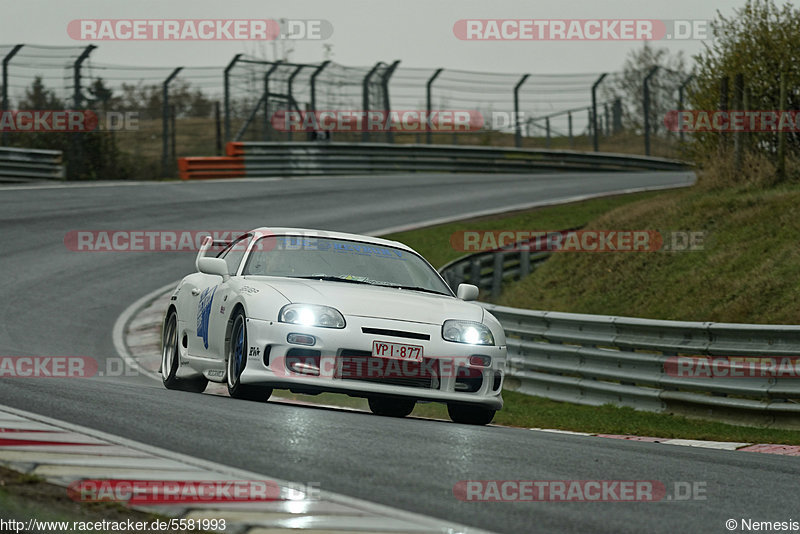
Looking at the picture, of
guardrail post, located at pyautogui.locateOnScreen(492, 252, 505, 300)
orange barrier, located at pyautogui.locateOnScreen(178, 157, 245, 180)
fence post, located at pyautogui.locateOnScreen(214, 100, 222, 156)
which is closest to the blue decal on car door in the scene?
guardrail post, located at pyautogui.locateOnScreen(492, 252, 505, 300)

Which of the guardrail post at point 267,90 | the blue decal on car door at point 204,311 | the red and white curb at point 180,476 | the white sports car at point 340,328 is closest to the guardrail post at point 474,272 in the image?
the white sports car at point 340,328

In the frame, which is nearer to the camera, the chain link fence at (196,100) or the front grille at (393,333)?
the front grille at (393,333)

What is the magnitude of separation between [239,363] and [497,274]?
31.5 feet

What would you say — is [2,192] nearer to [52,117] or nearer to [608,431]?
[52,117]

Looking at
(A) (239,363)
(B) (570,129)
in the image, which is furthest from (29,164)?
(A) (239,363)

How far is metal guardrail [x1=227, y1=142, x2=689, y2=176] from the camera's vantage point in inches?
1187

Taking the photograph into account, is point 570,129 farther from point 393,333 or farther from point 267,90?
point 393,333

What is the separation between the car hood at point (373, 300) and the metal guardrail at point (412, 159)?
21834 millimetres

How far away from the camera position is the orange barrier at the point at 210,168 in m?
29.4

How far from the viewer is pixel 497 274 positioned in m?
17.3

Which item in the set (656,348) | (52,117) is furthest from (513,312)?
(52,117)

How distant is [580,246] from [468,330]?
9.32 meters

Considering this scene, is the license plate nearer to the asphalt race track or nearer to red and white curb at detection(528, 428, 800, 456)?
the asphalt race track

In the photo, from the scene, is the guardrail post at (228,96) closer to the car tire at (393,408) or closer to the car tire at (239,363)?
the car tire at (393,408)
